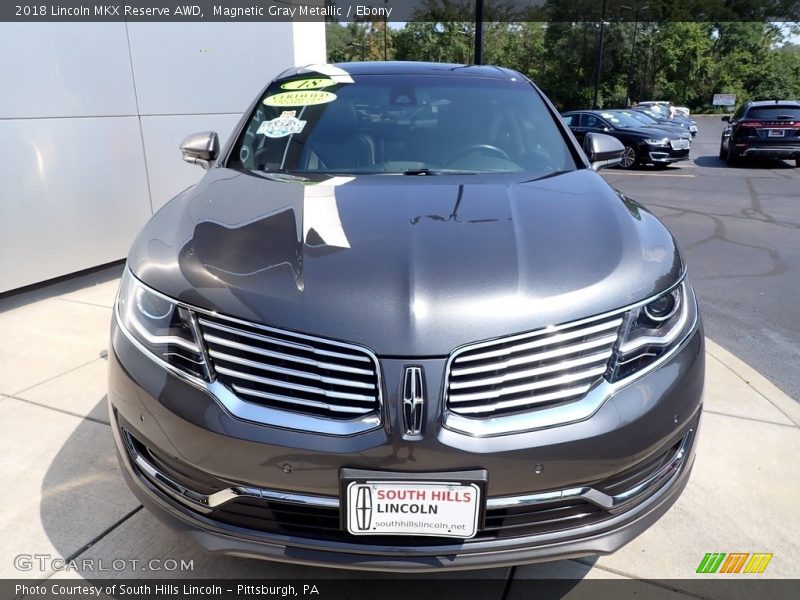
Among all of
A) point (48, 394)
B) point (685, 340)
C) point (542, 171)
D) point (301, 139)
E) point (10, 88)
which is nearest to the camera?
point (685, 340)

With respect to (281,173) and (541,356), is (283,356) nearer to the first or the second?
(541,356)

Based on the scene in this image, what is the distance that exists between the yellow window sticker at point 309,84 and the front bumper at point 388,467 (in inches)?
72.1

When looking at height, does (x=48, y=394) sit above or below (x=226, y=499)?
below

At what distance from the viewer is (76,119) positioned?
15.9 feet

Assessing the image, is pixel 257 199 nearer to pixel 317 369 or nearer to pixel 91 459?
pixel 317 369

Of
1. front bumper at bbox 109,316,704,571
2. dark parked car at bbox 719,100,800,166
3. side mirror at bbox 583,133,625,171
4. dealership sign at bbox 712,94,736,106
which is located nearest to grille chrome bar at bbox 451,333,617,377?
front bumper at bbox 109,316,704,571

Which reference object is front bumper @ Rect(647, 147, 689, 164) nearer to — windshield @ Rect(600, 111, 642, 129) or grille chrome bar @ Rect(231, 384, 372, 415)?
windshield @ Rect(600, 111, 642, 129)

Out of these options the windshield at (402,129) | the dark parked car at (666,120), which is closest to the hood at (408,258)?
the windshield at (402,129)

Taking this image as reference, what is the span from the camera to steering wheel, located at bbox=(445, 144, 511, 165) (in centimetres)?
270

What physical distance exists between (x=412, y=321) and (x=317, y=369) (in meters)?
0.26

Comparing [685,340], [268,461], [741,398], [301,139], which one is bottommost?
[741,398]

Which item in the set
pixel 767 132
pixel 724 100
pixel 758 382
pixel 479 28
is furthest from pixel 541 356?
pixel 724 100

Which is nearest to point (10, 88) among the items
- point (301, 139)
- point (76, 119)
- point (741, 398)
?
point (76, 119)

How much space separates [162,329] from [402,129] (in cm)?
156
